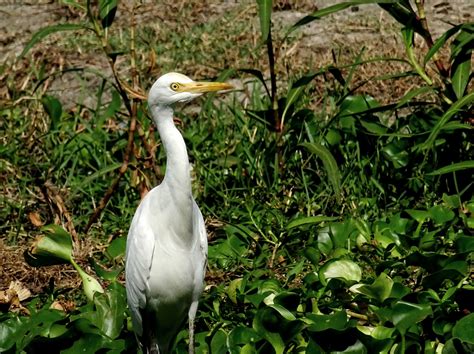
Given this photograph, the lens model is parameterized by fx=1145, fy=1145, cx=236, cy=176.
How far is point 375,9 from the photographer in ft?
23.9

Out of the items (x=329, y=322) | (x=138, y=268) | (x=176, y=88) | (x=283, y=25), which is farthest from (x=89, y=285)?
(x=283, y=25)

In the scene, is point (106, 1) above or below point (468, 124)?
above

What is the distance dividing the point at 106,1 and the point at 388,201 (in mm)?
1559

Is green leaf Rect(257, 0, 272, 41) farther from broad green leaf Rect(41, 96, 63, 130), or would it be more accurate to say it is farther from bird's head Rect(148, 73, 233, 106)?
broad green leaf Rect(41, 96, 63, 130)

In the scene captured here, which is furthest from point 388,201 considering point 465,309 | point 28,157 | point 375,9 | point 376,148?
point 375,9

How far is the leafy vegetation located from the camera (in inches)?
157

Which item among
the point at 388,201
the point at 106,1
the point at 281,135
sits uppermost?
the point at 106,1

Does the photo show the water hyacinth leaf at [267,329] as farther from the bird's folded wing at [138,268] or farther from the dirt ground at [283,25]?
the dirt ground at [283,25]

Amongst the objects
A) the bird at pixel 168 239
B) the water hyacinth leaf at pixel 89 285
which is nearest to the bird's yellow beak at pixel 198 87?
the bird at pixel 168 239

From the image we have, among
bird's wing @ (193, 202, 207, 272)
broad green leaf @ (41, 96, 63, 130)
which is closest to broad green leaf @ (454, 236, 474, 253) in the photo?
bird's wing @ (193, 202, 207, 272)

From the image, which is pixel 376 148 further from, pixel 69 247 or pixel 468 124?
pixel 69 247

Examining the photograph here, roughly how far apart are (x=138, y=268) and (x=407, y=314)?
96 centimetres

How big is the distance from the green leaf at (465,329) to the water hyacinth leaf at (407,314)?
0.45ft

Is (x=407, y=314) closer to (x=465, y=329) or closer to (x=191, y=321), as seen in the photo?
(x=465, y=329)
